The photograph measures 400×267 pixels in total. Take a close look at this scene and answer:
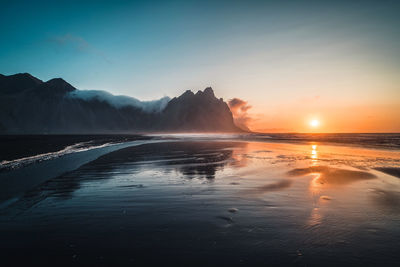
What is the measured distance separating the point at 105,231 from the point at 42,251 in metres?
1.50

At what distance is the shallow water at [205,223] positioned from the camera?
485cm

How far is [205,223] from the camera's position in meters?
6.69

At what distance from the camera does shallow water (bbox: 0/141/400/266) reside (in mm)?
4848

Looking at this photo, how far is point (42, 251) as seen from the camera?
5.00 m

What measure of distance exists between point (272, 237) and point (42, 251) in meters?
5.76

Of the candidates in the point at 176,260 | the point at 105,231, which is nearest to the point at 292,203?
the point at 176,260

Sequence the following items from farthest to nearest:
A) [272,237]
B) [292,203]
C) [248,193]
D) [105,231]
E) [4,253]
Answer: [248,193] < [292,203] < [105,231] < [272,237] < [4,253]

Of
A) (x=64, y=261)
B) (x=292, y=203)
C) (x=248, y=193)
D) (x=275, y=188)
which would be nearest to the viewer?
(x=64, y=261)

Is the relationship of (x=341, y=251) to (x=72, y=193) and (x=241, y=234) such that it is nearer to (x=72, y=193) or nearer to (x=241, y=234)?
(x=241, y=234)

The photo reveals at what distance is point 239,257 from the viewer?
4773 mm

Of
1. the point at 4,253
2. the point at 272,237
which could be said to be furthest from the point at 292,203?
the point at 4,253

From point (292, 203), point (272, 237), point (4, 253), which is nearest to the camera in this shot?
point (4, 253)

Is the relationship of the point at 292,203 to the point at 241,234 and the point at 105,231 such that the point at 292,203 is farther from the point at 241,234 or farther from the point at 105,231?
the point at 105,231

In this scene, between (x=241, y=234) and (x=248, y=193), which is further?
(x=248, y=193)
